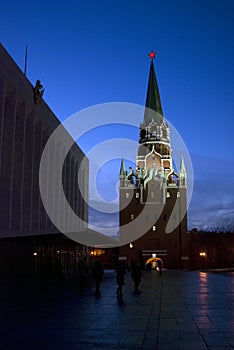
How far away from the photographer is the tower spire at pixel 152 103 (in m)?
91.6

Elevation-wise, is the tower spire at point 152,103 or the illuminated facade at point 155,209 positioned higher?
the tower spire at point 152,103

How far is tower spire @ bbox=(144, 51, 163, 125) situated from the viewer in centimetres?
9162

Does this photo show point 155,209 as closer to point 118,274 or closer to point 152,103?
point 152,103

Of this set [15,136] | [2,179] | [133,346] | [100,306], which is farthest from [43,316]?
[15,136]

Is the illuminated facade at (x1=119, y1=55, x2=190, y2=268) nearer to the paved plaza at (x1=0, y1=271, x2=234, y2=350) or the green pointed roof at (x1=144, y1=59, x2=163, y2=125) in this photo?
the green pointed roof at (x1=144, y1=59, x2=163, y2=125)

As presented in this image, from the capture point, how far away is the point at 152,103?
93125 millimetres

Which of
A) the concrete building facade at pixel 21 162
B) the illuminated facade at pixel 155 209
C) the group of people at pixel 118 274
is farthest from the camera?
the illuminated facade at pixel 155 209

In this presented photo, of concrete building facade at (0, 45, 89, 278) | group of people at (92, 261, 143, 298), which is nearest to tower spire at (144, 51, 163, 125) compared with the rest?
concrete building facade at (0, 45, 89, 278)

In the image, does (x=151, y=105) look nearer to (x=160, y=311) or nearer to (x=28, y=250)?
(x=28, y=250)

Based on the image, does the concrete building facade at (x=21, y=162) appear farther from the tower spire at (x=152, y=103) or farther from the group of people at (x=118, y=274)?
the tower spire at (x=152, y=103)

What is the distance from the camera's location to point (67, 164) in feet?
155

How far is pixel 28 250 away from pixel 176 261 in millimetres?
48477

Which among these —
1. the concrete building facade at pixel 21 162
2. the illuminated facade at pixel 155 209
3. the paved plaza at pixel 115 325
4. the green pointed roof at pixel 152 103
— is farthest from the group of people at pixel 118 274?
the green pointed roof at pixel 152 103

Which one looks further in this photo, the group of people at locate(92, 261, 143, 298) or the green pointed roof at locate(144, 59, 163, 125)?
the green pointed roof at locate(144, 59, 163, 125)
